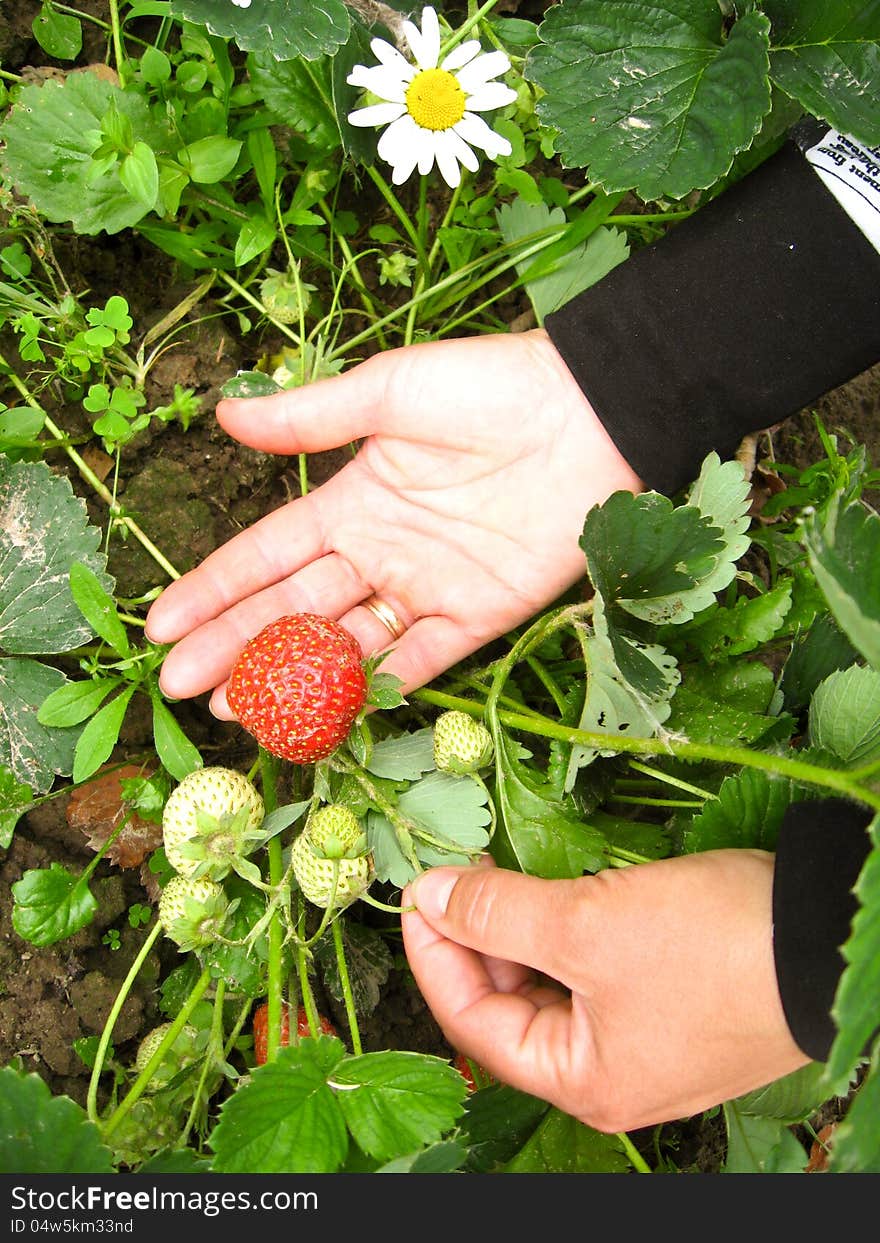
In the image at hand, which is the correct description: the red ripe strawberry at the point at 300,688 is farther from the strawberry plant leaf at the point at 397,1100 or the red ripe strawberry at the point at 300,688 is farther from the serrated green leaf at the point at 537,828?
the strawberry plant leaf at the point at 397,1100

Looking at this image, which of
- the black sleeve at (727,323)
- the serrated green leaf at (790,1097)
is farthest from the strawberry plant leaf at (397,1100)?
the black sleeve at (727,323)

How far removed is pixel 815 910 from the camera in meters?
1.00

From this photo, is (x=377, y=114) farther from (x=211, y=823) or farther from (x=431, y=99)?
(x=211, y=823)

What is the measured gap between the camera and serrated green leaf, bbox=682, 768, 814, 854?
120 cm

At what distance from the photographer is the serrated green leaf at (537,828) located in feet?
4.34

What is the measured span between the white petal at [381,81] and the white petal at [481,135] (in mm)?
92

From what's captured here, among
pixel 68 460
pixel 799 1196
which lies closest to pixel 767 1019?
pixel 799 1196

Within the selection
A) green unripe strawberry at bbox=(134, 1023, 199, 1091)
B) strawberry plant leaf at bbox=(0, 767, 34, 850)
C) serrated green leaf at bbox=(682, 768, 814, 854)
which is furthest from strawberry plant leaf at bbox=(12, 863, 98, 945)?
serrated green leaf at bbox=(682, 768, 814, 854)

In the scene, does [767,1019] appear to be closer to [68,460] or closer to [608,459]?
[608,459]

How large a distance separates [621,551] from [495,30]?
85 cm

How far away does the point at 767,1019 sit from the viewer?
3.30 feet

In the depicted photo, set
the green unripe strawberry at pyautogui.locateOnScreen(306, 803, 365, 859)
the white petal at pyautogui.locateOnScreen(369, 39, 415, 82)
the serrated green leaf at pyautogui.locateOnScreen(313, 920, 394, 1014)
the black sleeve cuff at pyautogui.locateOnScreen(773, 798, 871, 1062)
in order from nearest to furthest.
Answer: the black sleeve cuff at pyautogui.locateOnScreen(773, 798, 871, 1062) → the green unripe strawberry at pyautogui.locateOnScreen(306, 803, 365, 859) → the white petal at pyautogui.locateOnScreen(369, 39, 415, 82) → the serrated green leaf at pyautogui.locateOnScreen(313, 920, 394, 1014)

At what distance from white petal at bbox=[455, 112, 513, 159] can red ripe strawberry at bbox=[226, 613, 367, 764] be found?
718 mm

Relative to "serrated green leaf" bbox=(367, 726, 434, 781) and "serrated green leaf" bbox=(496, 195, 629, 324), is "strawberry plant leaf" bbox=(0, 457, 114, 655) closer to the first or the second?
"serrated green leaf" bbox=(367, 726, 434, 781)
